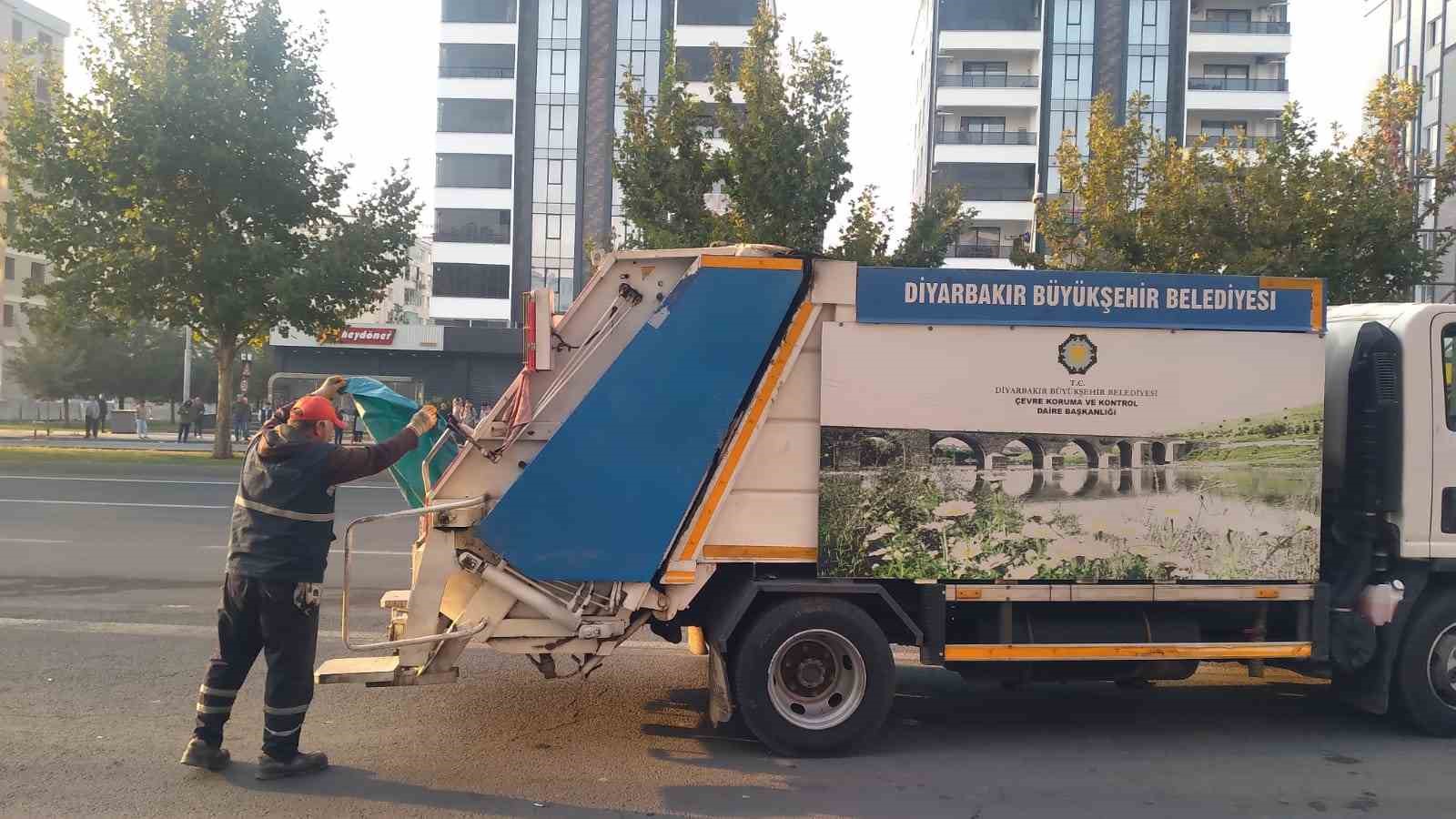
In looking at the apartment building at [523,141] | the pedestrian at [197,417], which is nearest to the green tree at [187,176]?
the pedestrian at [197,417]

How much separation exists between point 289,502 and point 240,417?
112 feet

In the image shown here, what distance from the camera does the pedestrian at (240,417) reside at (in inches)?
1432

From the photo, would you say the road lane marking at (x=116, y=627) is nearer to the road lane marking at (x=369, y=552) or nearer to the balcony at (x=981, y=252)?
the road lane marking at (x=369, y=552)

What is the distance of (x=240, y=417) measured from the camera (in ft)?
120

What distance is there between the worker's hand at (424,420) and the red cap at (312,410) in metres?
0.39

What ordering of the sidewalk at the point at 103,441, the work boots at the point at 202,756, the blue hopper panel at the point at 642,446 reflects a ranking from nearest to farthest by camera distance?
the work boots at the point at 202,756
the blue hopper panel at the point at 642,446
the sidewalk at the point at 103,441

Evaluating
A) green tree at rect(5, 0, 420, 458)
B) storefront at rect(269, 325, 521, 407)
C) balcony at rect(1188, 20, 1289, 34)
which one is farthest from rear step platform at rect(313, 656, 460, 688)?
balcony at rect(1188, 20, 1289, 34)

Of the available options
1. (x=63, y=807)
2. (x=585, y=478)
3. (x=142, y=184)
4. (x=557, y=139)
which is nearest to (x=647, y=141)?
(x=142, y=184)

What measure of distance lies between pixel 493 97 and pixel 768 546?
49924 millimetres

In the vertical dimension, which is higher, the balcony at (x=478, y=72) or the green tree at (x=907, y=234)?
the balcony at (x=478, y=72)

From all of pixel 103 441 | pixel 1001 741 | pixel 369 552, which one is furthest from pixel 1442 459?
pixel 103 441

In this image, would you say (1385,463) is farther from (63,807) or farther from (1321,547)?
(63,807)

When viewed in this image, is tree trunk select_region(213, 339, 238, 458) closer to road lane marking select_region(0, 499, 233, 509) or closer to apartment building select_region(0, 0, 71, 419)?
road lane marking select_region(0, 499, 233, 509)

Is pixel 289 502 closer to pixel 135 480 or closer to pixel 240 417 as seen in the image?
pixel 135 480
